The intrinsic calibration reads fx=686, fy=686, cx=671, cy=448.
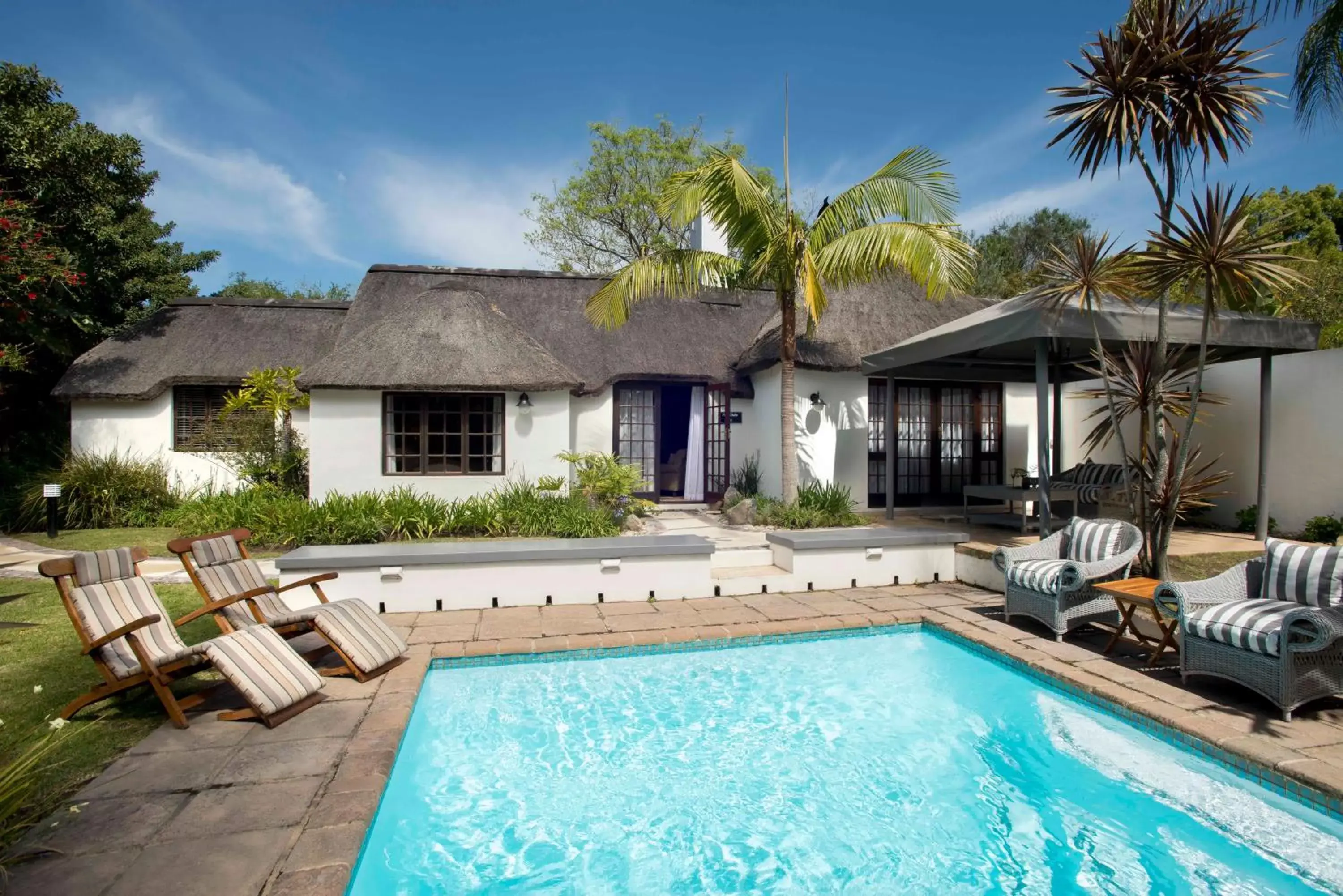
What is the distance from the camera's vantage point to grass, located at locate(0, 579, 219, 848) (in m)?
3.53

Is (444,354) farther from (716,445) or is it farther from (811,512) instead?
(811,512)

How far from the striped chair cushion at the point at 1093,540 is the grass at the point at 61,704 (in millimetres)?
7142

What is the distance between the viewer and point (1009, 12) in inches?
495

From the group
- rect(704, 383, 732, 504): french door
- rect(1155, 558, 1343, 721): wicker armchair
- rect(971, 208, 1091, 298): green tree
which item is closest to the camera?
rect(1155, 558, 1343, 721): wicker armchair

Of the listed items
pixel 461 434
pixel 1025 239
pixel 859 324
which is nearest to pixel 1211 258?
pixel 859 324

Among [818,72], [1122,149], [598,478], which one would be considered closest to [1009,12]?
[818,72]

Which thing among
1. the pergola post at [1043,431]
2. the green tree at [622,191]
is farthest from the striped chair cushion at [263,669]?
the green tree at [622,191]

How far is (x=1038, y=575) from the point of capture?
619cm

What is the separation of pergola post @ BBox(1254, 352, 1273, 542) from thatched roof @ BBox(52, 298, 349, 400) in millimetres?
A: 16224

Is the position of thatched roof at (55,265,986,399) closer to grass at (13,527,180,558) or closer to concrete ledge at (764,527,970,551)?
grass at (13,527,180,558)

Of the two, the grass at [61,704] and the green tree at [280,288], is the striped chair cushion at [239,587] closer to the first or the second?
the grass at [61,704]

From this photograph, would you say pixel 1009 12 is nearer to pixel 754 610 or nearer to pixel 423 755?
pixel 754 610

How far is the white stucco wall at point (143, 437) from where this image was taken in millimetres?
13445

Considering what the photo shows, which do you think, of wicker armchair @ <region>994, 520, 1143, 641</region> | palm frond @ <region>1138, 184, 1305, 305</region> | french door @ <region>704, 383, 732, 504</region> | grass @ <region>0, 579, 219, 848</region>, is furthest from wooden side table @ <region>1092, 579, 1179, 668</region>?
french door @ <region>704, 383, 732, 504</region>
